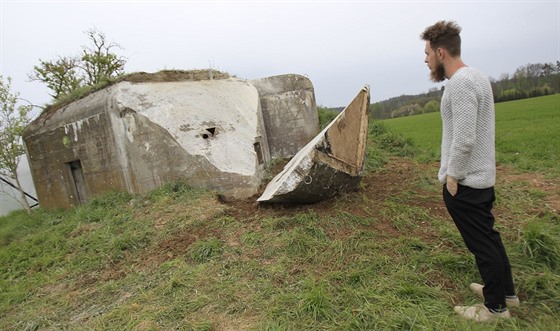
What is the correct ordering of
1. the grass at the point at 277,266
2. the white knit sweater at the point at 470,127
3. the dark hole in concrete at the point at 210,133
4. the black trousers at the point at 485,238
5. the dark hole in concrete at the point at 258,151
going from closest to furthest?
1. the white knit sweater at the point at 470,127
2. the black trousers at the point at 485,238
3. the grass at the point at 277,266
4. the dark hole in concrete at the point at 210,133
5. the dark hole in concrete at the point at 258,151

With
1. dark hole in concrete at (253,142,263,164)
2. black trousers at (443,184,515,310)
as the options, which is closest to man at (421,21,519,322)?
black trousers at (443,184,515,310)

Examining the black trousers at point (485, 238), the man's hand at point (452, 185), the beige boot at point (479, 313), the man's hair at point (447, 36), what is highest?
the man's hair at point (447, 36)

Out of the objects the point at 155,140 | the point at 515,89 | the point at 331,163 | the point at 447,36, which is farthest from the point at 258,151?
the point at 515,89

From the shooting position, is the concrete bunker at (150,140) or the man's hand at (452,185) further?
the concrete bunker at (150,140)

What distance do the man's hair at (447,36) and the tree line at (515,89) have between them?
41.6 m

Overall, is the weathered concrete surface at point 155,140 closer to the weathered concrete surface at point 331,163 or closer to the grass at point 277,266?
the grass at point 277,266

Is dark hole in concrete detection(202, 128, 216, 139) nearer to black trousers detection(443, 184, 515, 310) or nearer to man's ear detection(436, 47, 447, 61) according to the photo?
man's ear detection(436, 47, 447, 61)

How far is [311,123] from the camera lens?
11039mm

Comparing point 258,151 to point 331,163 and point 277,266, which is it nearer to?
point 331,163

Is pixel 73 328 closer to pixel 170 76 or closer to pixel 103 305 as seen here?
pixel 103 305

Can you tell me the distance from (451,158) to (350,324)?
1.55 m

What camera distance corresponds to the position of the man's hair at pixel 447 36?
8.20 feet

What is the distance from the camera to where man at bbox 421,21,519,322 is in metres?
2.33

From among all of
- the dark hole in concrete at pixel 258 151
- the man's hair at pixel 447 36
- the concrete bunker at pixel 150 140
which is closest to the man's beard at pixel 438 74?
the man's hair at pixel 447 36
